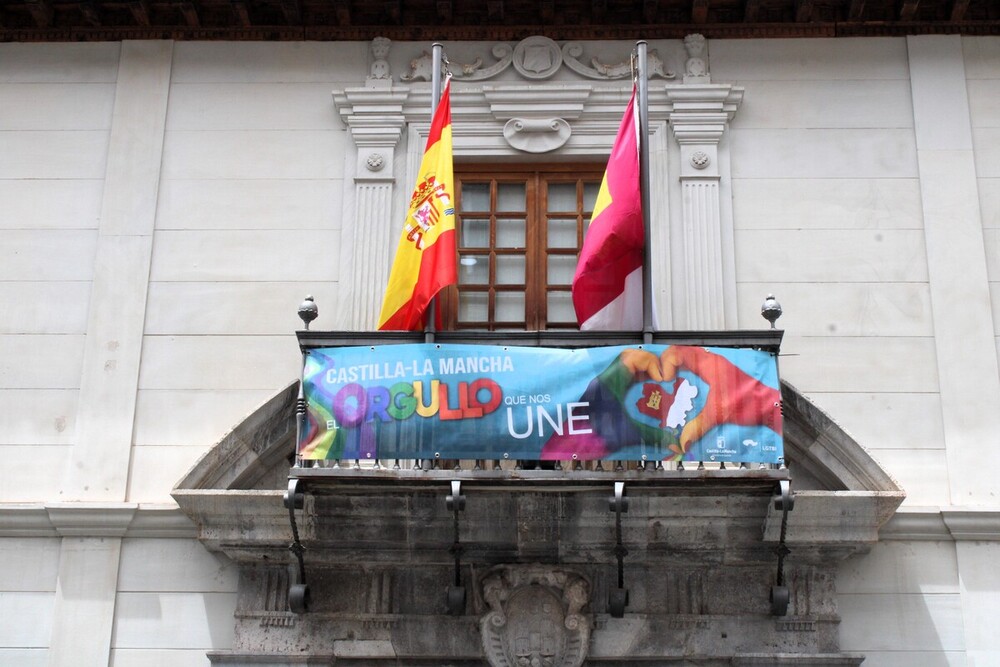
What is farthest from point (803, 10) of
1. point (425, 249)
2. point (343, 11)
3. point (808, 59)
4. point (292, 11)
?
point (292, 11)

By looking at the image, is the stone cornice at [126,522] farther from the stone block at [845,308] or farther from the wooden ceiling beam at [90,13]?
the wooden ceiling beam at [90,13]

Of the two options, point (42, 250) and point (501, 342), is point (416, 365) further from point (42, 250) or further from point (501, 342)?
point (42, 250)

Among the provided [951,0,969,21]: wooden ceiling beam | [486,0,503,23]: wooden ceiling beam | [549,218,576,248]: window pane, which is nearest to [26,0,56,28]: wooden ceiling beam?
[486,0,503,23]: wooden ceiling beam

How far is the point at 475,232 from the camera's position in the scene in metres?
10.5

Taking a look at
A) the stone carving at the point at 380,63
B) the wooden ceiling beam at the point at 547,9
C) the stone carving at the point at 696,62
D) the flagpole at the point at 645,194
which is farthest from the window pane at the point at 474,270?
the stone carving at the point at 696,62

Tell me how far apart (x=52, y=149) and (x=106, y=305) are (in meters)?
1.46

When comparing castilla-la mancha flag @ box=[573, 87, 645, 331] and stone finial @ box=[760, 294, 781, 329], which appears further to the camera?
Answer: castilla-la mancha flag @ box=[573, 87, 645, 331]

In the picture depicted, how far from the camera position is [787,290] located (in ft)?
33.1

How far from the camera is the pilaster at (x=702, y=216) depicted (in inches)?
393

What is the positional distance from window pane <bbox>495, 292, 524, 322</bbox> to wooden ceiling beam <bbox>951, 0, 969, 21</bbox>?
4.07m

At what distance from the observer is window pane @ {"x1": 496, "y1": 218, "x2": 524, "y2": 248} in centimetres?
1046

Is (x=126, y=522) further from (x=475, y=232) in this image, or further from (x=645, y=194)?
(x=645, y=194)

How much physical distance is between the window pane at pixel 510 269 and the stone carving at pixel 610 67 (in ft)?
5.23

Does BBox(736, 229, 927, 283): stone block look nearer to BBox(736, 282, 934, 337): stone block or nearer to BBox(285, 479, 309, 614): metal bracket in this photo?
BBox(736, 282, 934, 337): stone block
